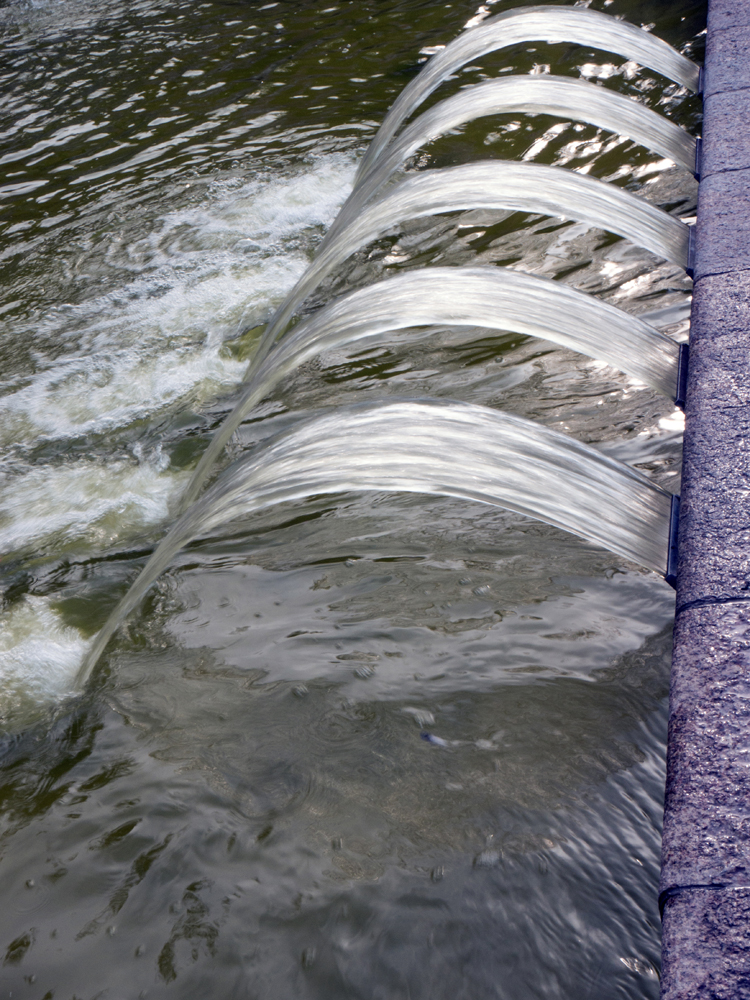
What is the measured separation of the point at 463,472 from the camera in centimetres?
278

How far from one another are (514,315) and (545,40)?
15.4 ft

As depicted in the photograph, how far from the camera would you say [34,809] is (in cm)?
259

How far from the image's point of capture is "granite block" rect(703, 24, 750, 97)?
527 cm

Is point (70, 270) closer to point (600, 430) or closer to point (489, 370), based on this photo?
point (489, 370)

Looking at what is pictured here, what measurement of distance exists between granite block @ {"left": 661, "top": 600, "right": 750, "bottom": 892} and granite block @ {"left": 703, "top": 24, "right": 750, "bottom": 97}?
435 cm

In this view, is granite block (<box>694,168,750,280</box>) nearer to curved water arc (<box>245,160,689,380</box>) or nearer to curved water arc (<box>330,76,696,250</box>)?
curved water arc (<box>245,160,689,380</box>)

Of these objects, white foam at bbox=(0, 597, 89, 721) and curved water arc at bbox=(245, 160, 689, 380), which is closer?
white foam at bbox=(0, 597, 89, 721)

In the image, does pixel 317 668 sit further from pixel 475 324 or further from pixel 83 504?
pixel 83 504

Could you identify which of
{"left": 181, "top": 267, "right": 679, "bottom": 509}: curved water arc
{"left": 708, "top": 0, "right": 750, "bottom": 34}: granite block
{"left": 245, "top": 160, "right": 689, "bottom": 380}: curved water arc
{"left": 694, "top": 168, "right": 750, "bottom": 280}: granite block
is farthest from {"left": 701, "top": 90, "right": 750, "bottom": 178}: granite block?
{"left": 708, "top": 0, "right": 750, "bottom": 34}: granite block

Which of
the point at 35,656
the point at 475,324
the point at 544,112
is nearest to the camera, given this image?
the point at 35,656

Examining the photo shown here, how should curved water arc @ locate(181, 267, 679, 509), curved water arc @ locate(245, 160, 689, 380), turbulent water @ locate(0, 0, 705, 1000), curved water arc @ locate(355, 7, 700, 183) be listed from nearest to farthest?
1. turbulent water @ locate(0, 0, 705, 1000)
2. curved water arc @ locate(181, 267, 679, 509)
3. curved water arc @ locate(245, 160, 689, 380)
4. curved water arc @ locate(355, 7, 700, 183)

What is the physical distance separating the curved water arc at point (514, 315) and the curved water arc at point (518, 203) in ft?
3.18

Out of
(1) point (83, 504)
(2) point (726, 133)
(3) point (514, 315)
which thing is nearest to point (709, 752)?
(3) point (514, 315)

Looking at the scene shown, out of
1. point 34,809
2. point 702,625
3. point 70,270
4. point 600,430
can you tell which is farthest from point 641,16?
point 34,809
